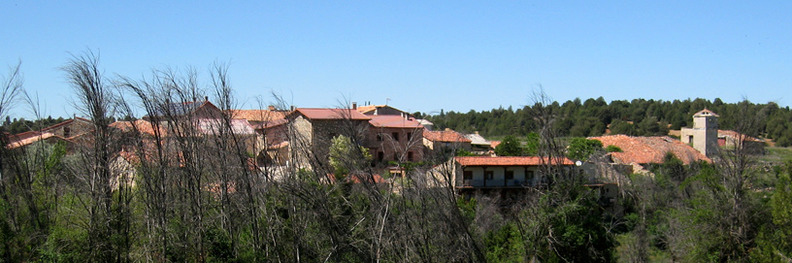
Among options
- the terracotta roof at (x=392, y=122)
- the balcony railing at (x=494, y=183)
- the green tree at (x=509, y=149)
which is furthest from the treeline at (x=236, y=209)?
the terracotta roof at (x=392, y=122)

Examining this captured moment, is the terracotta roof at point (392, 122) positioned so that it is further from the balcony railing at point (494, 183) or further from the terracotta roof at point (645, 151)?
the terracotta roof at point (645, 151)

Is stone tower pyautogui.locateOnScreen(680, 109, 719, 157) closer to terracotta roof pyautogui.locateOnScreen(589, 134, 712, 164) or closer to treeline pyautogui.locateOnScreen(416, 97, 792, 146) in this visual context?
terracotta roof pyautogui.locateOnScreen(589, 134, 712, 164)

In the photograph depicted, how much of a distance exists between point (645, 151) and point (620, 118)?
135 ft

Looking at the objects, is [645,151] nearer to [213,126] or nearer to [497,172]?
[497,172]

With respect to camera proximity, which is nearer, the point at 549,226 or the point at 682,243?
the point at 549,226

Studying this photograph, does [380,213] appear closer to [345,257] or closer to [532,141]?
[345,257]

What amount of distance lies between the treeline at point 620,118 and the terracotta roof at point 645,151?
56.9ft

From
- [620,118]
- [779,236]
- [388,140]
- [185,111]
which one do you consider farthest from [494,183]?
[620,118]

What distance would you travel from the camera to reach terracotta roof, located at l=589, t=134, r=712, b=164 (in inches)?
1604

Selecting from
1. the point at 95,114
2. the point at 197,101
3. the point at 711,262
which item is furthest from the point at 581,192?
the point at 95,114

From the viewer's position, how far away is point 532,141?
125 ft

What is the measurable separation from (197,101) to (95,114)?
2034mm

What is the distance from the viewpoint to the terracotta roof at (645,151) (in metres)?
40.8

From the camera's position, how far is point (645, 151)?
4288 centimetres
